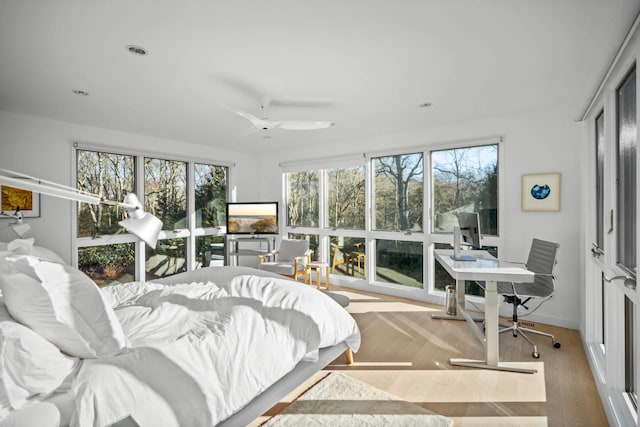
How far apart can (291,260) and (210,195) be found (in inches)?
75.9

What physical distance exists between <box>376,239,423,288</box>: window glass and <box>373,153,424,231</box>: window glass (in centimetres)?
26

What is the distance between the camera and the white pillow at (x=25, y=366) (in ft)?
3.89

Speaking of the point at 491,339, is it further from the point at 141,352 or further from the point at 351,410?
the point at 141,352

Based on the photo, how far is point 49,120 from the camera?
384 cm

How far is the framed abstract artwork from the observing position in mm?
3533

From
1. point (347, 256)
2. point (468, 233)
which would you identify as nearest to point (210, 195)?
point (347, 256)

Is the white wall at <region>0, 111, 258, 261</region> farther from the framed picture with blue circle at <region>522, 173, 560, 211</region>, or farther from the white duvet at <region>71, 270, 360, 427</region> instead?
the framed picture with blue circle at <region>522, 173, 560, 211</region>

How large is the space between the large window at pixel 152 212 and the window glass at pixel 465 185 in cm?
378

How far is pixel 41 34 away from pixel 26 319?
5.80ft

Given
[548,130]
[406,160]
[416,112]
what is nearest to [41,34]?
[416,112]

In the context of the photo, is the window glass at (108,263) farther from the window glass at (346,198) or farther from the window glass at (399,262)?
the window glass at (399,262)

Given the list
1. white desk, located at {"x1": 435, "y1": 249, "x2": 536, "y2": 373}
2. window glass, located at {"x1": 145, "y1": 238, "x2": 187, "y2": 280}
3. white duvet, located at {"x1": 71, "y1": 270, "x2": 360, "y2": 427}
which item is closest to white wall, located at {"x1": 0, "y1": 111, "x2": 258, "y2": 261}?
window glass, located at {"x1": 145, "y1": 238, "x2": 187, "y2": 280}

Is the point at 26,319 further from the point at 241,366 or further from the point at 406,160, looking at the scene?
the point at 406,160

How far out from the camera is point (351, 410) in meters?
2.07
